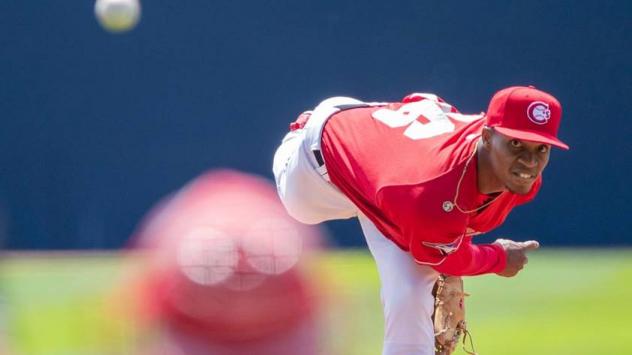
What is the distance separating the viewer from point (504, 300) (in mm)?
10000

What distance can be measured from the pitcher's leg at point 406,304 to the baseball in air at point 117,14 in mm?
7729

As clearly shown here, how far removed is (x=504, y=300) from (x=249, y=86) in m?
4.43

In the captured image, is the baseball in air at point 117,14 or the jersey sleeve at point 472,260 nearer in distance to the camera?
the jersey sleeve at point 472,260

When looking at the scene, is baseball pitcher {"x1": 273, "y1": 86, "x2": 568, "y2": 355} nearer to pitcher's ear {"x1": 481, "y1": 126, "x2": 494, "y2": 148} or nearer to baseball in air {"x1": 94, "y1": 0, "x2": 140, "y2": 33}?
pitcher's ear {"x1": 481, "y1": 126, "x2": 494, "y2": 148}

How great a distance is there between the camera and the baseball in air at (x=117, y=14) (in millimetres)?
12672

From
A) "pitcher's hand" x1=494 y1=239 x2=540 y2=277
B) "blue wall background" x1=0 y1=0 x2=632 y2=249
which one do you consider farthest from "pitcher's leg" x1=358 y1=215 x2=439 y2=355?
"blue wall background" x1=0 y1=0 x2=632 y2=249

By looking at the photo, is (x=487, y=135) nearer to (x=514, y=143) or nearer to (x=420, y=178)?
(x=514, y=143)

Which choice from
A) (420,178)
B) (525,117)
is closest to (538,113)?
(525,117)

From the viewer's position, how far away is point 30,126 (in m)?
12.9

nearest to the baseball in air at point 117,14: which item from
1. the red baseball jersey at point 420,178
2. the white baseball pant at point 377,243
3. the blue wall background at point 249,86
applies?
the blue wall background at point 249,86

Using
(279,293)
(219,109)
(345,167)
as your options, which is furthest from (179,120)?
(279,293)

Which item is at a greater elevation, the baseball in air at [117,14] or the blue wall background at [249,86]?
the baseball in air at [117,14]

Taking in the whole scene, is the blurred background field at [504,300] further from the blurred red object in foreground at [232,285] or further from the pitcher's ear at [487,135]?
the blurred red object in foreground at [232,285]

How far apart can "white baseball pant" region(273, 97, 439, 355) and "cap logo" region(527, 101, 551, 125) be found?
32.6 inches
